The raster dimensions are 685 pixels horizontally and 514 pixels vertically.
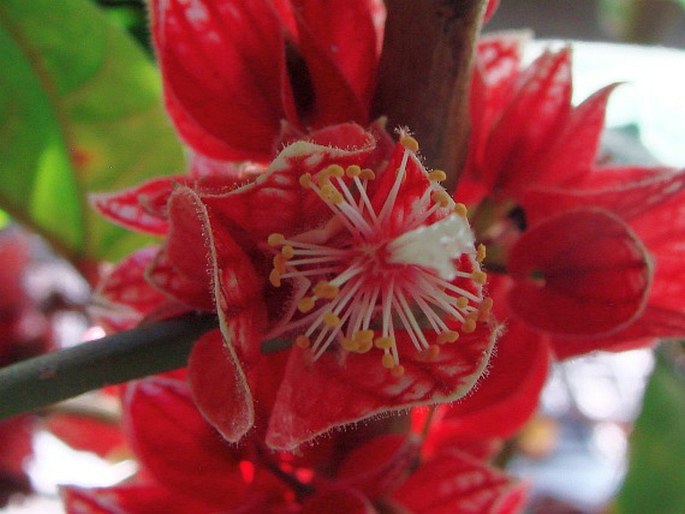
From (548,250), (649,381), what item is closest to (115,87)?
(548,250)

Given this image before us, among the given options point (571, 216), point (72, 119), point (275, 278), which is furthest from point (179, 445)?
point (72, 119)

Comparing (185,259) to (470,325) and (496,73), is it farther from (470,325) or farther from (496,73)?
(496,73)

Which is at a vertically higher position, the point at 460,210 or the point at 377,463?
the point at 460,210

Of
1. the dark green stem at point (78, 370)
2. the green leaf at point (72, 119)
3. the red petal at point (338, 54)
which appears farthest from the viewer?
the green leaf at point (72, 119)

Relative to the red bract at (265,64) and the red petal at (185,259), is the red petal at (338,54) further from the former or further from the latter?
the red petal at (185,259)

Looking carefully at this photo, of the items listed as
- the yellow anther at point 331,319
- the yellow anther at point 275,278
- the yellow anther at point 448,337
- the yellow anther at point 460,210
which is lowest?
the yellow anther at point 448,337

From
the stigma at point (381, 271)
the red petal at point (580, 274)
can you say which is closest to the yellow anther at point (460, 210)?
the stigma at point (381, 271)

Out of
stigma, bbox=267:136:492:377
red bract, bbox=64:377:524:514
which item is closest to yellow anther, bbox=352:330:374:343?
stigma, bbox=267:136:492:377
